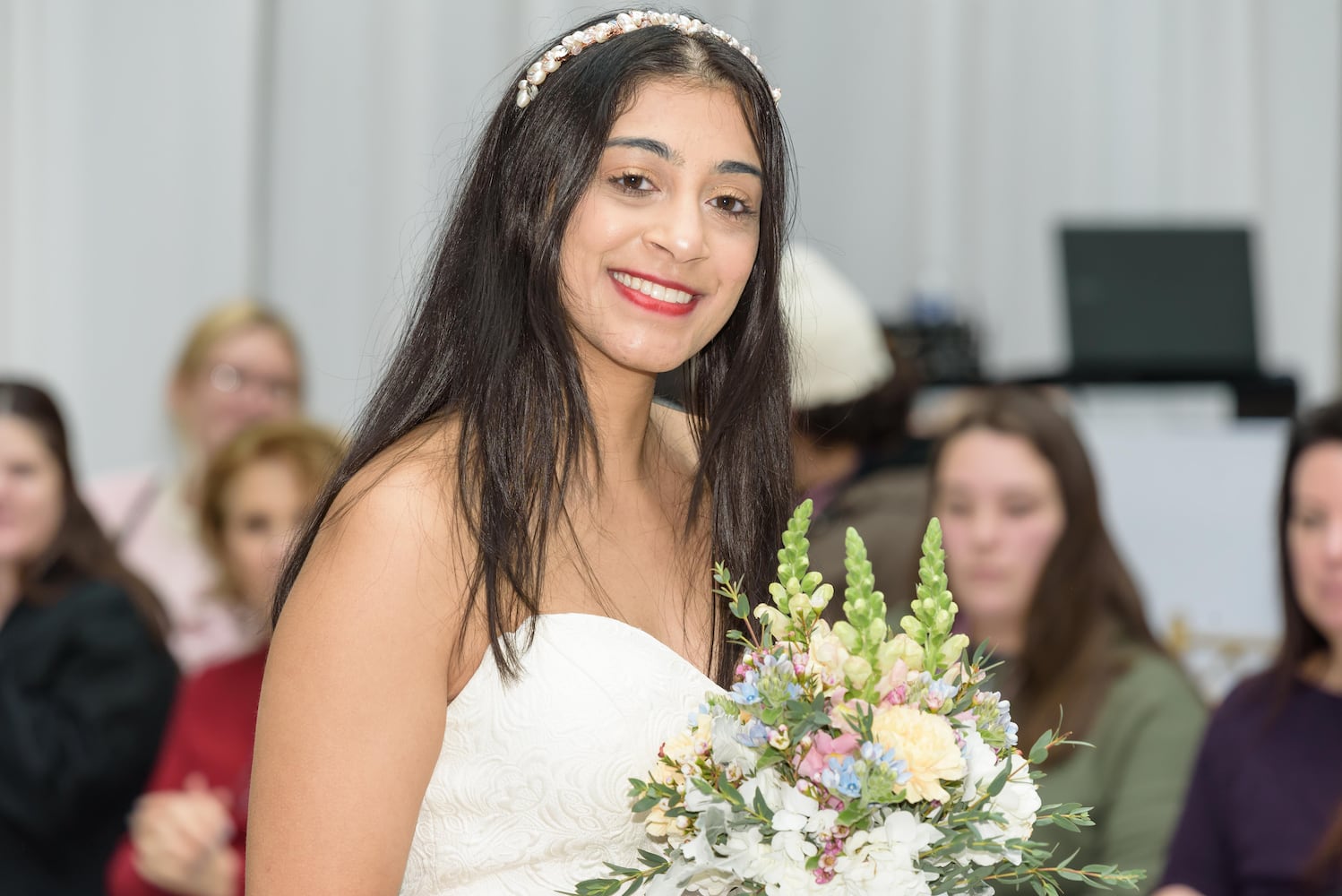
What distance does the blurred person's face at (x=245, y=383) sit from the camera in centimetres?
402

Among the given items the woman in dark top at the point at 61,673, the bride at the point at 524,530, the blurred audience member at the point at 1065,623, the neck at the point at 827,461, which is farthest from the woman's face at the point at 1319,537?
the woman in dark top at the point at 61,673

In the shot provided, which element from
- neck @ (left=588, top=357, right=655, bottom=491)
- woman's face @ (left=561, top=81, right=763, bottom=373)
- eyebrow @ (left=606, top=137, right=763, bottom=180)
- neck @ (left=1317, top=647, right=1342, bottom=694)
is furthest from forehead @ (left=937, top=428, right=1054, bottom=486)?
eyebrow @ (left=606, top=137, right=763, bottom=180)

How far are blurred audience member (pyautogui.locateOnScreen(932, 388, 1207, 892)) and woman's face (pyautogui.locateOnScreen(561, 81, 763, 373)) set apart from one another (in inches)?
56.5

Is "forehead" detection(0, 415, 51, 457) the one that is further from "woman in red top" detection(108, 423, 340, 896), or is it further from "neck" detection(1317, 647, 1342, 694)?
"neck" detection(1317, 647, 1342, 694)

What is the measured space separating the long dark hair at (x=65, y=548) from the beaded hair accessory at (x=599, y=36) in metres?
1.94

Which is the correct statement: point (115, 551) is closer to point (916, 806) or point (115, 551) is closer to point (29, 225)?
point (29, 225)

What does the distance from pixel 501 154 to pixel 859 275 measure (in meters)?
5.16

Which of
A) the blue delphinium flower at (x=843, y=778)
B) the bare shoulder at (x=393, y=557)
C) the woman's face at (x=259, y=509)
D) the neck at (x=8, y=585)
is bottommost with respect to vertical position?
the neck at (x=8, y=585)

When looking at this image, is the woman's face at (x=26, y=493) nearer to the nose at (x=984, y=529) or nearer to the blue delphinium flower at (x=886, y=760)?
the nose at (x=984, y=529)

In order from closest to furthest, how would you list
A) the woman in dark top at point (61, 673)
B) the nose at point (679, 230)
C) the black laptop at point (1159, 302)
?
the nose at point (679, 230) < the woman in dark top at point (61, 673) < the black laptop at point (1159, 302)

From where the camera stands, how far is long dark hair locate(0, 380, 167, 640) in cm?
328

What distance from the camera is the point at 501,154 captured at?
1.67 meters

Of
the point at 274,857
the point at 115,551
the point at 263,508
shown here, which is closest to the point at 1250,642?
the point at 263,508

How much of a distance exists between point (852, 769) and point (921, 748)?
0.18 ft
